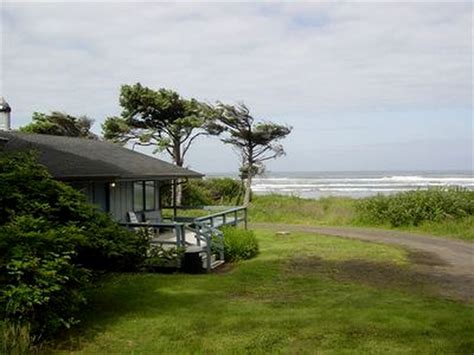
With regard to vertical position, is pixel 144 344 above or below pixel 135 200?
below

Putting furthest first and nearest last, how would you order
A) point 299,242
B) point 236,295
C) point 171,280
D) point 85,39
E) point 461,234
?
point 461,234, point 299,242, point 85,39, point 171,280, point 236,295

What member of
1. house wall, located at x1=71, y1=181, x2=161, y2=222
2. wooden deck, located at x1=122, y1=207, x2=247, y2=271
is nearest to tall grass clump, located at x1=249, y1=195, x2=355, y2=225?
house wall, located at x1=71, y1=181, x2=161, y2=222

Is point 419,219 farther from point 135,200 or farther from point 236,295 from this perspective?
point 236,295

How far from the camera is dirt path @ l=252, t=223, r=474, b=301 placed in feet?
35.3

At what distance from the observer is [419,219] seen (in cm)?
2052

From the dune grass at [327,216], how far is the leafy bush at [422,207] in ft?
0.94

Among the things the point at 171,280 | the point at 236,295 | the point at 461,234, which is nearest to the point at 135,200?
the point at 171,280

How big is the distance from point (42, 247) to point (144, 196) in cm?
1104

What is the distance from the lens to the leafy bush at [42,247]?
6020 millimetres

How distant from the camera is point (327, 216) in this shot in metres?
23.9

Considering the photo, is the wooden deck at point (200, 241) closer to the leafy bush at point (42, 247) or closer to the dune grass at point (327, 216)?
the leafy bush at point (42, 247)

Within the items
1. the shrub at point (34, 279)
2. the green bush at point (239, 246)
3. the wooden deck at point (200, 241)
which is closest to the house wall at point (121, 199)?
the wooden deck at point (200, 241)

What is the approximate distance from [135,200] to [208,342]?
10.7 meters

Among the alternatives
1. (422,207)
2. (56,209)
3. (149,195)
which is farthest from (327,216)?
(56,209)
